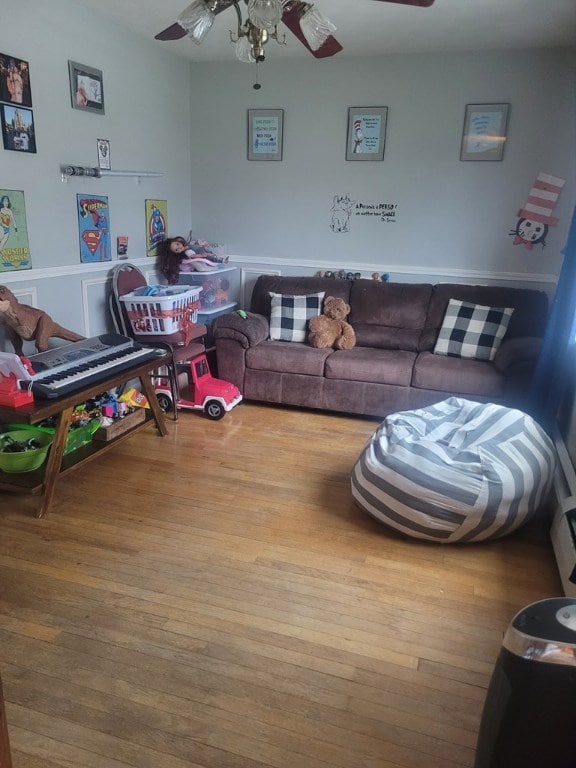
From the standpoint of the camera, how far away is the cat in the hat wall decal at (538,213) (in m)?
3.92

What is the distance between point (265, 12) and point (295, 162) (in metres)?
2.60

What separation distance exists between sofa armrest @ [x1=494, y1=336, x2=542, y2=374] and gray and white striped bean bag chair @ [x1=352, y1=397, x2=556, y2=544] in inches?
35.2

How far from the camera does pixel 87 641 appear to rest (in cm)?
180

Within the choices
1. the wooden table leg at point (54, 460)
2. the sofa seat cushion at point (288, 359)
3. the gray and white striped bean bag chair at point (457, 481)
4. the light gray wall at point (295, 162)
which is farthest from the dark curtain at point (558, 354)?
the wooden table leg at point (54, 460)

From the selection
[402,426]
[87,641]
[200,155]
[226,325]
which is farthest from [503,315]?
[87,641]

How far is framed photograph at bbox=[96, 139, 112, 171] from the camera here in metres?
3.54

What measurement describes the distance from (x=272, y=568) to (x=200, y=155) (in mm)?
3721

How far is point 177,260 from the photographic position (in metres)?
4.25

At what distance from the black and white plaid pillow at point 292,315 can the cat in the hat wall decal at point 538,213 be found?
1.56 m

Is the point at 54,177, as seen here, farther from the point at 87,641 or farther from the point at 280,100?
the point at 87,641

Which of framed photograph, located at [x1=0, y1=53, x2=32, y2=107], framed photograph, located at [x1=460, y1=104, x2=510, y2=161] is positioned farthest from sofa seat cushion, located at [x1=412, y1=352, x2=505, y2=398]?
framed photograph, located at [x1=0, y1=53, x2=32, y2=107]

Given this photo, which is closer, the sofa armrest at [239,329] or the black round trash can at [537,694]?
the black round trash can at [537,694]

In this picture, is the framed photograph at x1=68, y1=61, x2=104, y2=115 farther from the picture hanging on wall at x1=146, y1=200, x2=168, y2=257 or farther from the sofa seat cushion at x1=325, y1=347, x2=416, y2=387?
the sofa seat cushion at x1=325, y1=347, x2=416, y2=387

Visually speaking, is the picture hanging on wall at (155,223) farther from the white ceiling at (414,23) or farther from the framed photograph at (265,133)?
the white ceiling at (414,23)
